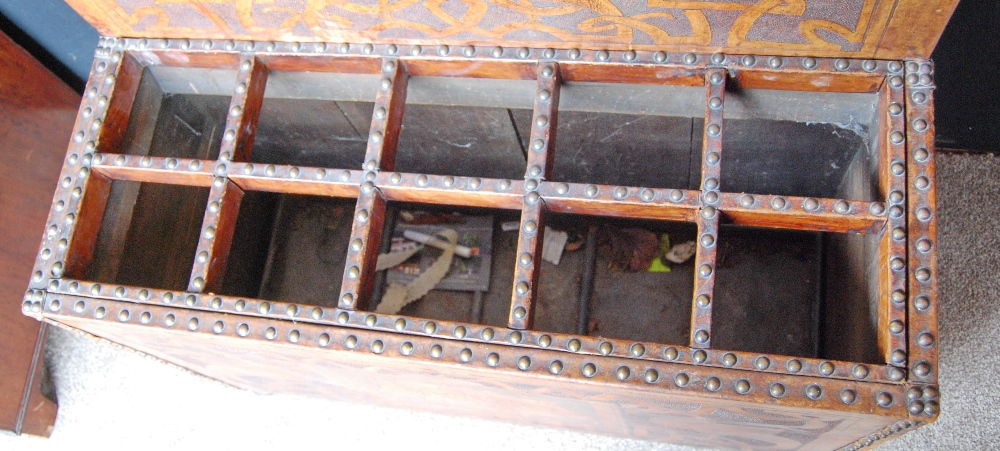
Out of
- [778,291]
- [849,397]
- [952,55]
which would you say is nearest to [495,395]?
[849,397]

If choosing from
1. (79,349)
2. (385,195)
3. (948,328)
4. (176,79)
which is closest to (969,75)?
(948,328)

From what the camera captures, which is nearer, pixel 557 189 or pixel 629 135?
pixel 557 189

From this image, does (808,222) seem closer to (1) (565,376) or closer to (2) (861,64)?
(2) (861,64)

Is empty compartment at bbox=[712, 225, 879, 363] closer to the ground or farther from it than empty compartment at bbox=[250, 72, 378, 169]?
closer to the ground

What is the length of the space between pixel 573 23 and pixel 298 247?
1.09 m

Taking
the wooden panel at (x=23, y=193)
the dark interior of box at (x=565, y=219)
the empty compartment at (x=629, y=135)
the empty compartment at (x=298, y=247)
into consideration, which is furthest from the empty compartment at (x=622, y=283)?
the wooden panel at (x=23, y=193)

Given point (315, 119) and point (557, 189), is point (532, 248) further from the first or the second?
point (315, 119)

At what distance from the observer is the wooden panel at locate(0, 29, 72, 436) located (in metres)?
1.79

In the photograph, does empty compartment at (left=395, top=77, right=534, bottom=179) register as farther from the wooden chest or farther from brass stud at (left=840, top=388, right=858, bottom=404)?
brass stud at (left=840, top=388, right=858, bottom=404)

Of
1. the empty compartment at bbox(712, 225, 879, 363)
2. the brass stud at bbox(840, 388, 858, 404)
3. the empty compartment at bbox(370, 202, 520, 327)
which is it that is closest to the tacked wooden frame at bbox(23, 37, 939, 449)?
the brass stud at bbox(840, 388, 858, 404)

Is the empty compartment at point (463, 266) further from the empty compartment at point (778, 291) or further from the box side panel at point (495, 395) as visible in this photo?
the empty compartment at point (778, 291)

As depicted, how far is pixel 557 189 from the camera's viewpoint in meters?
1.21

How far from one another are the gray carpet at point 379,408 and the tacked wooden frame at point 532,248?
385 millimetres

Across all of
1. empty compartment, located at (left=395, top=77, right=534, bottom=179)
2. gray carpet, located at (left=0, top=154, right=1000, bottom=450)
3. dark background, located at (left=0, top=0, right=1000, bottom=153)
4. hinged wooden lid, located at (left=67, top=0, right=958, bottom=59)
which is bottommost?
gray carpet, located at (left=0, top=154, right=1000, bottom=450)
